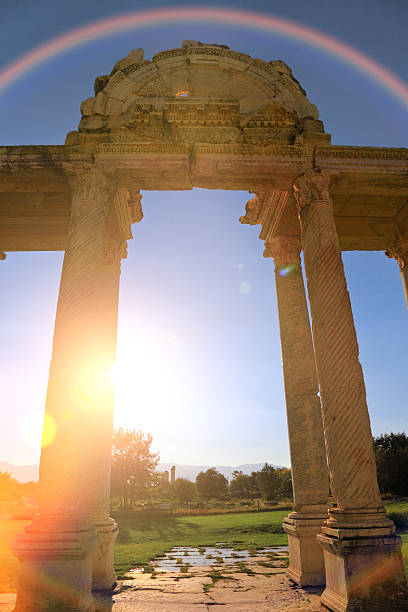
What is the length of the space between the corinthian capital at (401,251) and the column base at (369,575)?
32.9 ft

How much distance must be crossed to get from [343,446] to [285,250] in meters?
7.55

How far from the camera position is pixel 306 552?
9656mm

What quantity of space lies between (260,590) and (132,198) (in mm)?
11550

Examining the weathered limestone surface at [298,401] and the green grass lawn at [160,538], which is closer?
the weathered limestone surface at [298,401]

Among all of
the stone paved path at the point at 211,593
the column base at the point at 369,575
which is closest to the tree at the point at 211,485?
the stone paved path at the point at 211,593

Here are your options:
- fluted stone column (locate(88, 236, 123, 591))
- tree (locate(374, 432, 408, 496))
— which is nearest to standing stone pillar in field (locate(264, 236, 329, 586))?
fluted stone column (locate(88, 236, 123, 591))

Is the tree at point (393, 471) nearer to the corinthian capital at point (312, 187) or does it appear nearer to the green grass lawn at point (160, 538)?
the green grass lawn at point (160, 538)

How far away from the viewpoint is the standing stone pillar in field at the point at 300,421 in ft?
32.0

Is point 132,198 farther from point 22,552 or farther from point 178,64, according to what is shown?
point 22,552

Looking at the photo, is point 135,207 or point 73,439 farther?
point 135,207

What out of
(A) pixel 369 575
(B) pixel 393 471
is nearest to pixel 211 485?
(B) pixel 393 471

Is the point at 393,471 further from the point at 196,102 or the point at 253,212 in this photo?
the point at 196,102

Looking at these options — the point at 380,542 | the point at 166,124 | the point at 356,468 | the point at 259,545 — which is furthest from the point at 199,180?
the point at 259,545

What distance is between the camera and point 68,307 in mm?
8617
